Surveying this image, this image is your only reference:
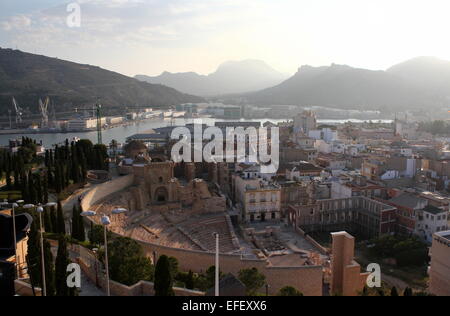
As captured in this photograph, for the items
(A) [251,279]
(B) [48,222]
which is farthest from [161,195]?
(A) [251,279]

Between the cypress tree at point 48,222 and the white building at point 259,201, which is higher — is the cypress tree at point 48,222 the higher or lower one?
the higher one

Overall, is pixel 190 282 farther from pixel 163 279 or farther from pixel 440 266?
pixel 440 266

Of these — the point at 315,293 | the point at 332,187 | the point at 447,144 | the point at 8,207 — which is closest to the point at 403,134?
the point at 447,144

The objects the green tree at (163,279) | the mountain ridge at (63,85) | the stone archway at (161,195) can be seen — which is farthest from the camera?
the mountain ridge at (63,85)

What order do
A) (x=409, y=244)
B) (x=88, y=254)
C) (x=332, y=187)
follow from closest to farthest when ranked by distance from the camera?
(x=88, y=254) < (x=409, y=244) < (x=332, y=187)

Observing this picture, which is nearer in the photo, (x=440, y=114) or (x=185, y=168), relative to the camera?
(x=185, y=168)

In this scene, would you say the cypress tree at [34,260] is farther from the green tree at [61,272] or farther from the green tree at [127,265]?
the green tree at [127,265]

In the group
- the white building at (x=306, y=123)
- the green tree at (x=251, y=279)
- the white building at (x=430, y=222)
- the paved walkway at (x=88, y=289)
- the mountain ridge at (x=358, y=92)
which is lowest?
the white building at (x=430, y=222)

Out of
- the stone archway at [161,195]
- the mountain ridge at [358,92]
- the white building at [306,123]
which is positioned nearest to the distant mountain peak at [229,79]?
the mountain ridge at [358,92]
